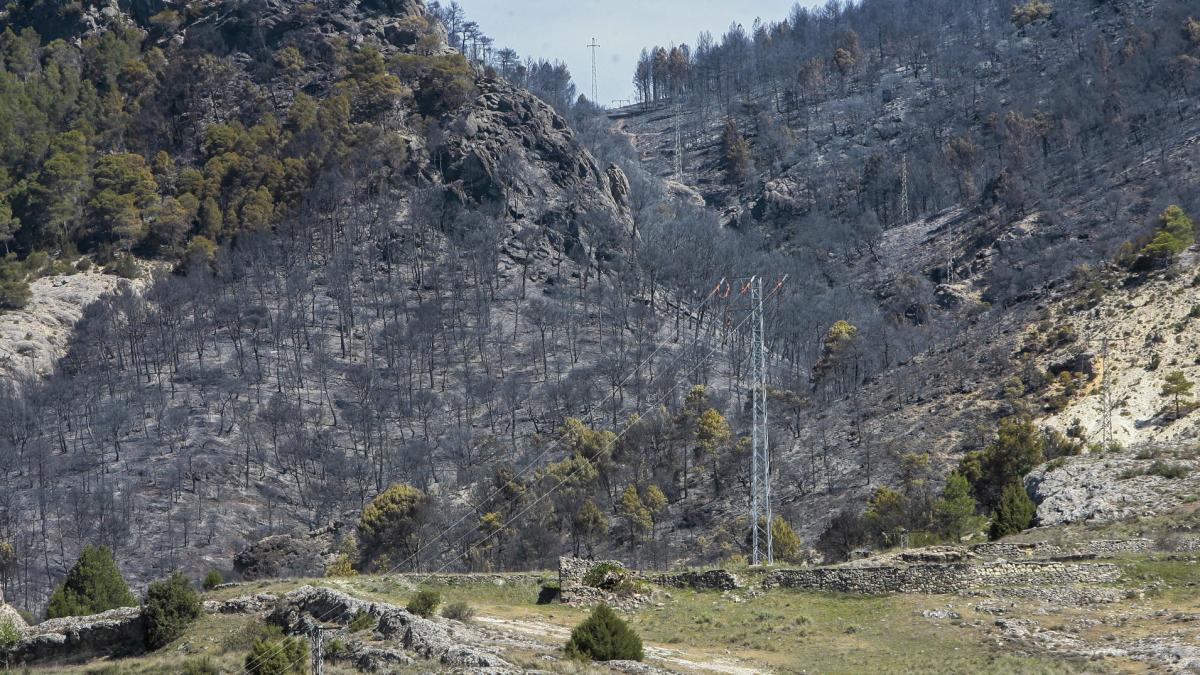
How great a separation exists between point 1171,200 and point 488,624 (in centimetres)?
8340

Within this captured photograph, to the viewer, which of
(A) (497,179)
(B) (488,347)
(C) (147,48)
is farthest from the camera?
(C) (147,48)

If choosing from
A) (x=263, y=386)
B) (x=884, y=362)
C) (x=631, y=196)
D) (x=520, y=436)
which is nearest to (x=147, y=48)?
(x=631, y=196)

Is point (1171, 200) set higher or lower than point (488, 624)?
higher

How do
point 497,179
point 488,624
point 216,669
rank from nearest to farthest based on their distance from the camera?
point 216,669 < point 488,624 < point 497,179

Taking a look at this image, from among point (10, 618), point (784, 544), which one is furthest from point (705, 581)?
point (784, 544)

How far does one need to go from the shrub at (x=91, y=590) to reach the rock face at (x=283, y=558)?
26.1 meters

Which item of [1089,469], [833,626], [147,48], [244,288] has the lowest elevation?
[833,626]

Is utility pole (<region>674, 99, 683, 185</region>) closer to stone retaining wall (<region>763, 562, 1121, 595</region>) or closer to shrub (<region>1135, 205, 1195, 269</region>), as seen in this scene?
shrub (<region>1135, 205, 1195, 269</region>)

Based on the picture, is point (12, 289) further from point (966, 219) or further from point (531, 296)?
point (966, 219)

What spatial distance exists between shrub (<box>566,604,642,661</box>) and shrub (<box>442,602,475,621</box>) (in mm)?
5892

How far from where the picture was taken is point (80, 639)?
1415 inches

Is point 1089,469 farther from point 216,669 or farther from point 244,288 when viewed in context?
point 244,288

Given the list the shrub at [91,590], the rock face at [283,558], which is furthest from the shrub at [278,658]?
the rock face at [283,558]

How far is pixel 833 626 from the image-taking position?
36594 mm
